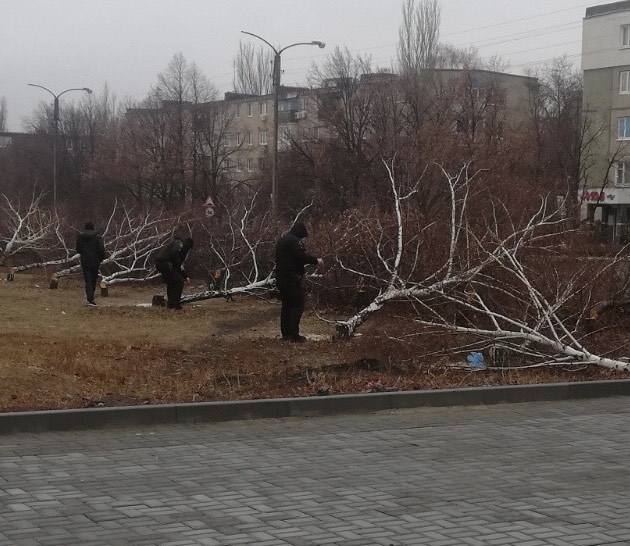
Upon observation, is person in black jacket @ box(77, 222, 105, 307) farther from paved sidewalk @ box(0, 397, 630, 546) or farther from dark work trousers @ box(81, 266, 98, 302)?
paved sidewalk @ box(0, 397, 630, 546)

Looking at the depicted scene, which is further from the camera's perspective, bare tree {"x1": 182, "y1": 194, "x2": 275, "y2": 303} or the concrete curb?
bare tree {"x1": 182, "y1": 194, "x2": 275, "y2": 303}

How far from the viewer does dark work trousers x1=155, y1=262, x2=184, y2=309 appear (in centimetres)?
2095

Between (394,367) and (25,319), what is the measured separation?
319 inches

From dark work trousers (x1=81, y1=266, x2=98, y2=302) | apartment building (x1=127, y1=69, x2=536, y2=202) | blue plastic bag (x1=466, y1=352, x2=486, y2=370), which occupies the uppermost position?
apartment building (x1=127, y1=69, x2=536, y2=202)

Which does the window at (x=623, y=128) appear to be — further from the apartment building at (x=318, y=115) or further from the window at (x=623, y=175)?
the apartment building at (x=318, y=115)

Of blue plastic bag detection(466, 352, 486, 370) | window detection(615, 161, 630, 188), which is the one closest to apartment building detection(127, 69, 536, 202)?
window detection(615, 161, 630, 188)

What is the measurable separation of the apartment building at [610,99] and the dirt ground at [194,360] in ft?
158

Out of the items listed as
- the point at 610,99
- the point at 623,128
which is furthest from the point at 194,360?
the point at 610,99

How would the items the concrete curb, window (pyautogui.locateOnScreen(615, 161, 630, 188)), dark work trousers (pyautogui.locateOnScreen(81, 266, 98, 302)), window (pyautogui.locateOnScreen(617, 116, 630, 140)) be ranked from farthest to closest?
window (pyautogui.locateOnScreen(617, 116, 630, 140)) < window (pyautogui.locateOnScreen(615, 161, 630, 188)) < dark work trousers (pyautogui.locateOnScreen(81, 266, 98, 302)) < the concrete curb

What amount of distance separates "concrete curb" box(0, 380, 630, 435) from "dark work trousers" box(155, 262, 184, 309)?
11041 mm

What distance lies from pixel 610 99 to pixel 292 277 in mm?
54976

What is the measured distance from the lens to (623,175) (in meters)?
65.8

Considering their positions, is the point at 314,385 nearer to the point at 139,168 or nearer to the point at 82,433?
the point at 82,433

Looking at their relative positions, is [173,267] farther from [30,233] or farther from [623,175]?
[623,175]
